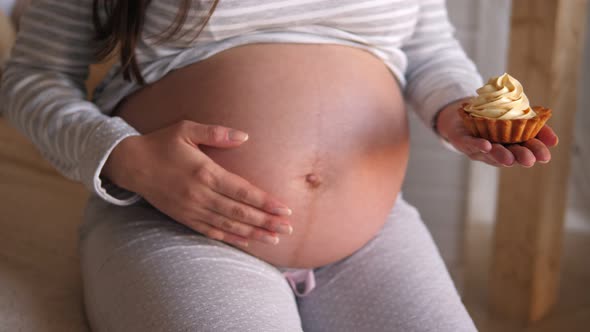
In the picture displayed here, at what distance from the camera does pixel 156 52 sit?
0.95 metres

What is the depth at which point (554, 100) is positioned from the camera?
147cm

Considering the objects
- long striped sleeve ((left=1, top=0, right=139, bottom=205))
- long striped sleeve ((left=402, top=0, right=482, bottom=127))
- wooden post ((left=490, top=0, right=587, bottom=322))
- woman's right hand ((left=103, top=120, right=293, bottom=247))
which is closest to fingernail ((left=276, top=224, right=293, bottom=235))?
woman's right hand ((left=103, top=120, right=293, bottom=247))

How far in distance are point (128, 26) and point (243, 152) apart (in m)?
0.26

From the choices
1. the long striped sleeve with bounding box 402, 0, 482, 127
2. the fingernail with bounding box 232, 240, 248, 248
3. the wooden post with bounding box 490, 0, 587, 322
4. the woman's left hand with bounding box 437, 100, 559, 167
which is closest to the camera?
the woman's left hand with bounding box 437, 100, 559, 167

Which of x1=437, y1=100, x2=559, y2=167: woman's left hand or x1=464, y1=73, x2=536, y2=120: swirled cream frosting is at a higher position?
x1=464, y1=73, x2=536, y2=120: swirled cream frosting

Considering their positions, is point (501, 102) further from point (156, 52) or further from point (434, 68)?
point (156, 52)

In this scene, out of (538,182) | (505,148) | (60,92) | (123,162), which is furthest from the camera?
(538,182)

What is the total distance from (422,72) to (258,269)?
0.47m

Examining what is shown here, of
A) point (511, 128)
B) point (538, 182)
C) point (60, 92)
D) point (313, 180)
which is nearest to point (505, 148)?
point (511, 128)

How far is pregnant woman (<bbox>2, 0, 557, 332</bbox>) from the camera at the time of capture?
0.83 metres

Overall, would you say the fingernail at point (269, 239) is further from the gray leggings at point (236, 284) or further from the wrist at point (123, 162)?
the wrist at point (123, 162)

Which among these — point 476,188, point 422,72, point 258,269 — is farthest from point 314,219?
point 476,188

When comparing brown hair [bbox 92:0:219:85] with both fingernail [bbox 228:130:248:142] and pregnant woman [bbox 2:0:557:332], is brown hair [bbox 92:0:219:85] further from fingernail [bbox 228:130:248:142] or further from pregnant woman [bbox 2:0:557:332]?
fingernail [bbox 228:130:248:142]

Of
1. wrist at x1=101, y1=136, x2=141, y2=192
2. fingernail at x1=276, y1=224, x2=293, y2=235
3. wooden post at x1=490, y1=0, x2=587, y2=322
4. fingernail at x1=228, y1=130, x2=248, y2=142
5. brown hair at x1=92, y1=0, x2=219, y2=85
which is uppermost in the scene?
brown hair at x1=92, y1=0, x2=219, y2=85
